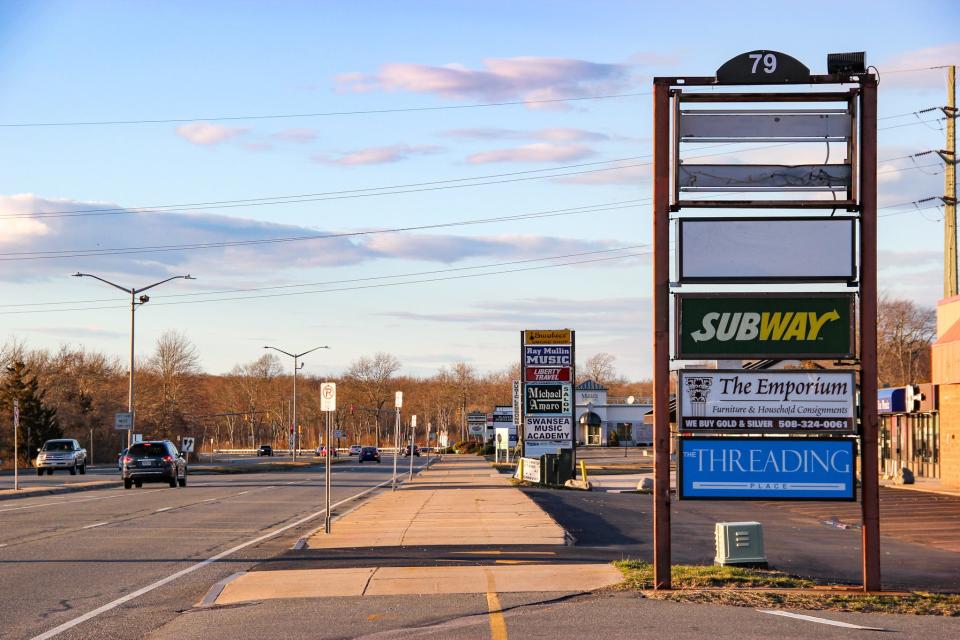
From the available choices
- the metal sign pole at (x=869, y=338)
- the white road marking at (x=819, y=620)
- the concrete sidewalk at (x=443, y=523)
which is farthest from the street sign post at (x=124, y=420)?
the white road marking at (x=819, y=620)

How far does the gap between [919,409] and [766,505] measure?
15756 mm

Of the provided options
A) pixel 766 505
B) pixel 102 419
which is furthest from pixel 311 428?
pixel 766 505

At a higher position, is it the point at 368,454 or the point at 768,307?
the point at 768,307

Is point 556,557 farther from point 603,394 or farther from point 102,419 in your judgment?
point 603,394

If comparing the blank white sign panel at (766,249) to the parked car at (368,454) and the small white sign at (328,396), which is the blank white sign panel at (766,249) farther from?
the parked car at (368,454)

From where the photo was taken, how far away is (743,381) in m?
11.9

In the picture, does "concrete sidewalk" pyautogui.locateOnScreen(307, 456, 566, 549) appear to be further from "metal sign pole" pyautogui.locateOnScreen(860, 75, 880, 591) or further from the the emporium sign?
"metal sign pole" pyautogui.locateOnScreen(860, 75, 880, 591)

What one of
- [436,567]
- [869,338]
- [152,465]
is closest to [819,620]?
[869,338]

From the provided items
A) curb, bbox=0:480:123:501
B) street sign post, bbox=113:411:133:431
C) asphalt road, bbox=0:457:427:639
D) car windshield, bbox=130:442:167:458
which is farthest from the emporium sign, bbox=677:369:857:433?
street sign post, bbox=113:411:133:431

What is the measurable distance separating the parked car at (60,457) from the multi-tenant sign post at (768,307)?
153 ft

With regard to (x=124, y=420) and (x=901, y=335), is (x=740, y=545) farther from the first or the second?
(x=901, y=335)

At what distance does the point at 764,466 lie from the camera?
11.9 meters

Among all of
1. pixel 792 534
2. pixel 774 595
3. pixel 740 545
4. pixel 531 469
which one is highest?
pixel 740 545

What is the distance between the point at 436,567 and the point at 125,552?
17.4ft
